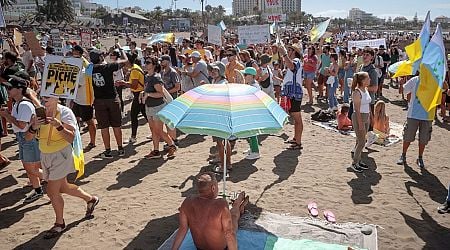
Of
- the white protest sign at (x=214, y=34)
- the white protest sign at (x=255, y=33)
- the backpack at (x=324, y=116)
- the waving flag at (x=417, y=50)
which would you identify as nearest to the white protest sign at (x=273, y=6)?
the white protest sign at (x=255, y=33)

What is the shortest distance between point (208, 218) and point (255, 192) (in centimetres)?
253

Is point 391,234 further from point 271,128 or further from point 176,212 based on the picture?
point 176,212

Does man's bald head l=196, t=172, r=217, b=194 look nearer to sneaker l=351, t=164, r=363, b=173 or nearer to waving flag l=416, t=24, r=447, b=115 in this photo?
waving flag l=416, t=24, r=447, b=115

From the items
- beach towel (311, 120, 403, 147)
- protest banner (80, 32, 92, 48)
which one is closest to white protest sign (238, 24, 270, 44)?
beach towel (311, 120, 403, 147)

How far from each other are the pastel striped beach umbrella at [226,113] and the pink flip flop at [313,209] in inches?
54.4

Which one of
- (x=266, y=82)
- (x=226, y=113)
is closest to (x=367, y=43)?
(x=266, y=82)

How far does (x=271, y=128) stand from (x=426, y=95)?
293cm

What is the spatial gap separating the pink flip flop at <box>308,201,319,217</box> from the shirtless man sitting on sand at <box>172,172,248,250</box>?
1.90 metres

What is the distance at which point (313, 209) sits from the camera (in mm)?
5012

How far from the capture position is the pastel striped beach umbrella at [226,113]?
3795mm

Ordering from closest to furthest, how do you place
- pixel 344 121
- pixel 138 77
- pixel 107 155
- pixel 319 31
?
pixel 107 155, pixel 138 77, pixel 344 121, pixel 319 31

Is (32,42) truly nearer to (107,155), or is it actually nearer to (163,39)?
(107,155)

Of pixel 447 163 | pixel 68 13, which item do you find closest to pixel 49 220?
pixel 447 163

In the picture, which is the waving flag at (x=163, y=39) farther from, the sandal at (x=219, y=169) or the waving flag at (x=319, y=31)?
the sandal at (x=219, y=169)
